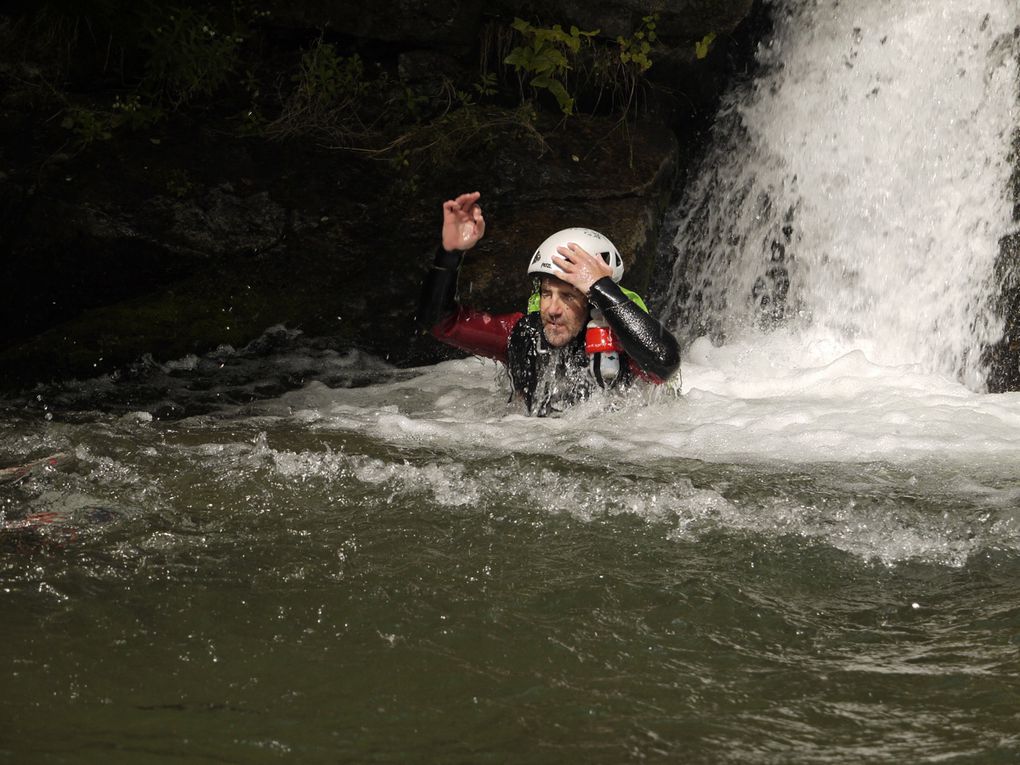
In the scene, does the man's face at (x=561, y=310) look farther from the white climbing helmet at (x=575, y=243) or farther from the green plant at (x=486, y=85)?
the green plant at (x=486, y=85)

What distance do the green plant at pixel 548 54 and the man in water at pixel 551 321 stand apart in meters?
2.30

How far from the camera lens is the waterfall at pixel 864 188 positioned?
7949mm

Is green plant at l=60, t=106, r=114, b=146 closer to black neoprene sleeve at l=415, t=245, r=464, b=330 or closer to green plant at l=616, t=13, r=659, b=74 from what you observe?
black neoprene sleeve at l=415, t=245, r=464, b=330

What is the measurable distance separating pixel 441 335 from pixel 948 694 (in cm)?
374

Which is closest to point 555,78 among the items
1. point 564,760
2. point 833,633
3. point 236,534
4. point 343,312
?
point 343,312

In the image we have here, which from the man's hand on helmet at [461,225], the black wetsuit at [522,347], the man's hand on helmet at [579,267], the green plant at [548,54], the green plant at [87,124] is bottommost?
the black wetsuit at [522,347]

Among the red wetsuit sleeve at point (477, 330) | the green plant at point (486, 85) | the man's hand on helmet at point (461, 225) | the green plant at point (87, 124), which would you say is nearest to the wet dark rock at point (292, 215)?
the green plant at point (87, 124)

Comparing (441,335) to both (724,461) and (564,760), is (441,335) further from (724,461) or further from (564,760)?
(564,760)

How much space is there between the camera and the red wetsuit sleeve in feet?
20.2

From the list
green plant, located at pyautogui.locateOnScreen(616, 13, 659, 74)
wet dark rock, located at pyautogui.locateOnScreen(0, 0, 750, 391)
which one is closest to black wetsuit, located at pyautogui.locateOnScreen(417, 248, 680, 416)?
wet dark rock, located at pyautogui.locateOnScreen(0, 0, 750, 391)

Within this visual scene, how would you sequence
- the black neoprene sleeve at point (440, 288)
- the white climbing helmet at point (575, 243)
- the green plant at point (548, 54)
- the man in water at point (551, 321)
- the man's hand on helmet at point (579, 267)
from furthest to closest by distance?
the green plant at point (548, 54), the black neoprene sleeve at point (440, 288), the white climbing helmet at point (575, 243), the man in water at point (551, 321), the man's hand on helmet at point (579, 267)

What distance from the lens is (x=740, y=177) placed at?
29.0ft

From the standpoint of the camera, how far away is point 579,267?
5.72 metres

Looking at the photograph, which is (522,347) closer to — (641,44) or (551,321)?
(551,321)
